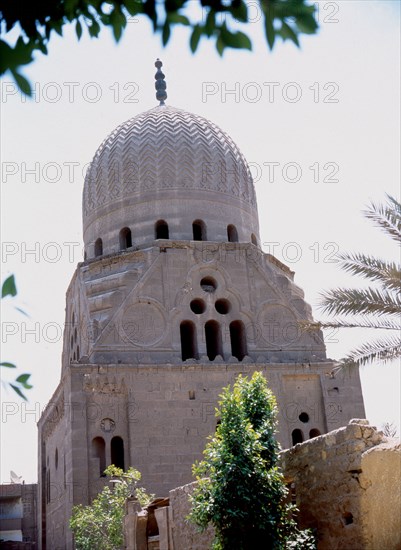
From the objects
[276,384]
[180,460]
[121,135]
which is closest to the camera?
[180,460]

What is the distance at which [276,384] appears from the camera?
70.6 feet

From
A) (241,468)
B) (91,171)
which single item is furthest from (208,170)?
(241,468)

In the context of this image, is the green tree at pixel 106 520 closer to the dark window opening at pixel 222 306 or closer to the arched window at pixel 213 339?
the arched window at pixel 213 339

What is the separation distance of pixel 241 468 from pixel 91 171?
56.6 feet

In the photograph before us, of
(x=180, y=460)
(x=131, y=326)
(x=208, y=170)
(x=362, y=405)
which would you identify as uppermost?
(x=208, y=170)

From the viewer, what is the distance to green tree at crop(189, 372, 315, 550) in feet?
34.0

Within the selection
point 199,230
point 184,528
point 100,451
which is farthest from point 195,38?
point 199,230

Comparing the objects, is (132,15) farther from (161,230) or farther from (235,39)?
(161,230)

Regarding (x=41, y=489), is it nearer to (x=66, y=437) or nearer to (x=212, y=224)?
(x=66, y=437)

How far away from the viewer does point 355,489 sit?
31.4 ft

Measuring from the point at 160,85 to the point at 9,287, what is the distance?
80.6ft

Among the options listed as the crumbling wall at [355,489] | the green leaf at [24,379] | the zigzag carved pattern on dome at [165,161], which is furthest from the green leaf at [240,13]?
the zigzag carved pattern on dome at [165,161]

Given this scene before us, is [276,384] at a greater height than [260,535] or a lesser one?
greater

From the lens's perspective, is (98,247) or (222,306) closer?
(222,306)
